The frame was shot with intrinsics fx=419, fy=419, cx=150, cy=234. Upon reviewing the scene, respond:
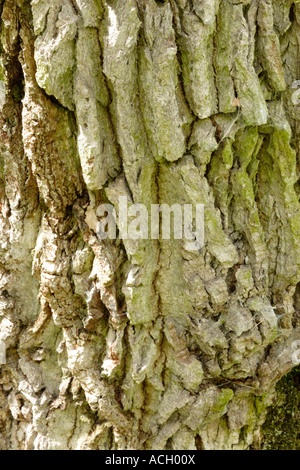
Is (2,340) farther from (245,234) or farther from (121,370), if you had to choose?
(245,234)

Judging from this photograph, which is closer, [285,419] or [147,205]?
[147,205]

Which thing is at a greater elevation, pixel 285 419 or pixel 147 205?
pixel 147 205

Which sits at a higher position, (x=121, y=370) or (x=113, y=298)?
(x=113, y=298)

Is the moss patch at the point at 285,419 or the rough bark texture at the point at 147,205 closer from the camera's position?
the rough bark texture at the point at 147,205

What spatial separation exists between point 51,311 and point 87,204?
47 centimetres

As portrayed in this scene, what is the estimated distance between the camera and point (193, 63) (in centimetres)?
132

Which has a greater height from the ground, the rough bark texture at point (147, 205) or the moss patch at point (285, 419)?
the rough bark texture at point (147, 205)

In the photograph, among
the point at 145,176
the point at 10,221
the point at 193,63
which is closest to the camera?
the point at 193,63

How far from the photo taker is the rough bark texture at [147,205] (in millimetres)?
1328

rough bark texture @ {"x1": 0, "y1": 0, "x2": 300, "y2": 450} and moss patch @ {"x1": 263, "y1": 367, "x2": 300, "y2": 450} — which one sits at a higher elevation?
rough bark texture @ {"x1": 0, "y1": 0, "x2": 300, "y2": 450}

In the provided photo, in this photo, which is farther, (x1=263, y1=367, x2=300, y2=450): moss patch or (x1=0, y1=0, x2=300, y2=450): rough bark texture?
(x1=263, y1=367, x2=300, y2=450): moss patch

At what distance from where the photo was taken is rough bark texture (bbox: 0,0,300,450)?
52.3 inches

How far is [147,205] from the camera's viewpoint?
57.9 inches
